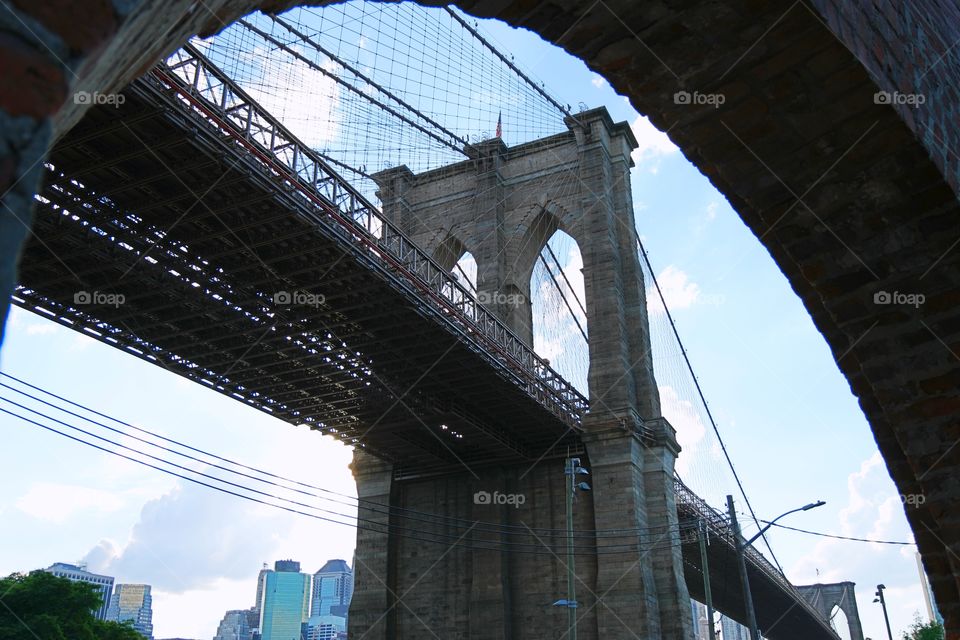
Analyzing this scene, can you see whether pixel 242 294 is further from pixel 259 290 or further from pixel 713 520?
pixel 713 520

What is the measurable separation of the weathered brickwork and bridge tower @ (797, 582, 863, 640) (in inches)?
3367

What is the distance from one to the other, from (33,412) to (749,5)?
44.0 feet

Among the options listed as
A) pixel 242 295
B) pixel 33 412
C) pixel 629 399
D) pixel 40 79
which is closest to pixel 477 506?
pixel 629 399

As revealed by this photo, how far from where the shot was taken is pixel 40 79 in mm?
1057

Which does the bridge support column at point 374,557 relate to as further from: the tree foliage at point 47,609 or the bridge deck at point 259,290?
the tree foliage at point 47,609

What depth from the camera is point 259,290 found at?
18.9m

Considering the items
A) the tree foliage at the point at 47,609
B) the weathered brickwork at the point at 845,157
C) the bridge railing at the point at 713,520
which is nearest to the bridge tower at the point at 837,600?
the bridge railing at the point at 713,520

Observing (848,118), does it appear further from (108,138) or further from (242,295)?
(242,295)

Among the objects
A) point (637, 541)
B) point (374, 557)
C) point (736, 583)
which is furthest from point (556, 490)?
point (736, 583)

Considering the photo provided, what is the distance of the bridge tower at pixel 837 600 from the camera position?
80.9 meters

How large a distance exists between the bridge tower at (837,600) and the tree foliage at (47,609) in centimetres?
7083

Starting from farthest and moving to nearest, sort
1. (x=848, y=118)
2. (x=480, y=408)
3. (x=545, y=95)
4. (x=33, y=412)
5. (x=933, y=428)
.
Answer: (x=545, y=95), (x=480, y=408), (x=33, y=412), (x=933, y=428), (x=848, y=118)

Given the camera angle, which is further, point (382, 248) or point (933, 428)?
point (382, 248)

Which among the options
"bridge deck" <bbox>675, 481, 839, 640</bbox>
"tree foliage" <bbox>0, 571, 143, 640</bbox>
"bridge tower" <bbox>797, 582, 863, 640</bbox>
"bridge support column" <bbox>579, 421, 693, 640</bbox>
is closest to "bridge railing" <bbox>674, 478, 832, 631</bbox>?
"bridge deck" <bbox>675, 481, 839, 640</bbox>
